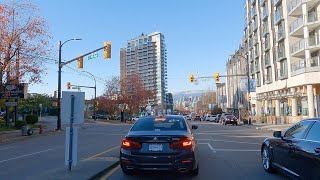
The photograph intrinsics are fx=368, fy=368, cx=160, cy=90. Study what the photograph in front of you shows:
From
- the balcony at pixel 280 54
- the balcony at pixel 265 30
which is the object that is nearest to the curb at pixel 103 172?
the balcony at pixel 280 54

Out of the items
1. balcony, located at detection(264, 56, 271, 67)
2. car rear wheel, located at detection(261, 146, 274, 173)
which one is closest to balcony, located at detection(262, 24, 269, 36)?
balcony, located at detection(264, 56, 271, 67)

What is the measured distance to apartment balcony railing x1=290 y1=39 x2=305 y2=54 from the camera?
4313 cm

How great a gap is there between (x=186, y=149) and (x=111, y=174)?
2.43 metres

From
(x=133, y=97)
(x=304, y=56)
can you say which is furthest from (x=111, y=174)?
(x=133, y=97)

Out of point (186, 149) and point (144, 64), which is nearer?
point (186, 149)

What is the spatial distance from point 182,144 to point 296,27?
40.8m

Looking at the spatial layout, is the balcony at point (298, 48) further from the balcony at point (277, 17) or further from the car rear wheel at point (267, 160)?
the car rear wheel at point (267, 160)

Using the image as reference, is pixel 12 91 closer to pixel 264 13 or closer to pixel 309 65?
pixel 309 65

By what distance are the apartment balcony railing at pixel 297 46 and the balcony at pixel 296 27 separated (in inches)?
50.2

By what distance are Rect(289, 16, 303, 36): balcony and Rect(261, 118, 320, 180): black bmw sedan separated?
3672cm

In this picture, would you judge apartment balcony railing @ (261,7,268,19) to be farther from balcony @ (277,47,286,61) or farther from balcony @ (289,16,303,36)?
balcony @ (289,16,303,36)

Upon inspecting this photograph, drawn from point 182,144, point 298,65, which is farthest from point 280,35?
point 182,144

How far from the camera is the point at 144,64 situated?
79.9 metres

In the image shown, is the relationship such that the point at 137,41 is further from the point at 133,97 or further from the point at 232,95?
the point at 232,95
